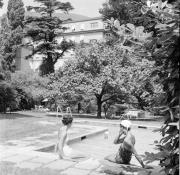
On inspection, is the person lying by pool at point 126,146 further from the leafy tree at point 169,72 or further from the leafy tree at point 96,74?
the leafy tree at point 96,74

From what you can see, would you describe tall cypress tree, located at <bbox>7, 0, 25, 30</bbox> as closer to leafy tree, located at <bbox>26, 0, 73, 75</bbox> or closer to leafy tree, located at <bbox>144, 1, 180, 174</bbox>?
leafy tree, located at <bbox>26, 0, 73, 75</bbox>

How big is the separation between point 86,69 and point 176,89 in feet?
82.3

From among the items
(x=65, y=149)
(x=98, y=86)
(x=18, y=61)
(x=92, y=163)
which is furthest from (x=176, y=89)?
(x=18, y=61)

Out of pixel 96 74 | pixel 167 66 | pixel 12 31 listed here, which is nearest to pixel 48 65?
pixel 12 31

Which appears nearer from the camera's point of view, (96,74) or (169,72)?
(169,72)

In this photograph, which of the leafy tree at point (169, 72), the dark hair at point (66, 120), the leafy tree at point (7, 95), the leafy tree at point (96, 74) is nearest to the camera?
the leafy tree at point (169, 72)

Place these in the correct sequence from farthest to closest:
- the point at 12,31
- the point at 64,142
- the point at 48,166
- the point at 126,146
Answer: the point at 12,31 → the point at 64,142 → the point at 126,146 → the point at 48,166

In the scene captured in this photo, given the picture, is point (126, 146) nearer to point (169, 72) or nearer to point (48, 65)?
point (169, 72)

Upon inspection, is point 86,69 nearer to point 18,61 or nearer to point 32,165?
point 32,165

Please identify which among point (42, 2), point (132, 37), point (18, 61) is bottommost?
point (132, 37)

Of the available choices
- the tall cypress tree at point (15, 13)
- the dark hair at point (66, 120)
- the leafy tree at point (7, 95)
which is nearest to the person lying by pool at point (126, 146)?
the dark hair at point (66, 120)

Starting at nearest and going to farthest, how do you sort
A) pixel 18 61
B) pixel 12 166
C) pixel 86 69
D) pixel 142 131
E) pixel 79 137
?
pixel 12 166, pixel 79 137, pixel 142 131, pixel 86 69, pixel 18 61

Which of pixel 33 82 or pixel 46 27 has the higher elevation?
pixel 46 27

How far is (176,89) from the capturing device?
3.27 metres
